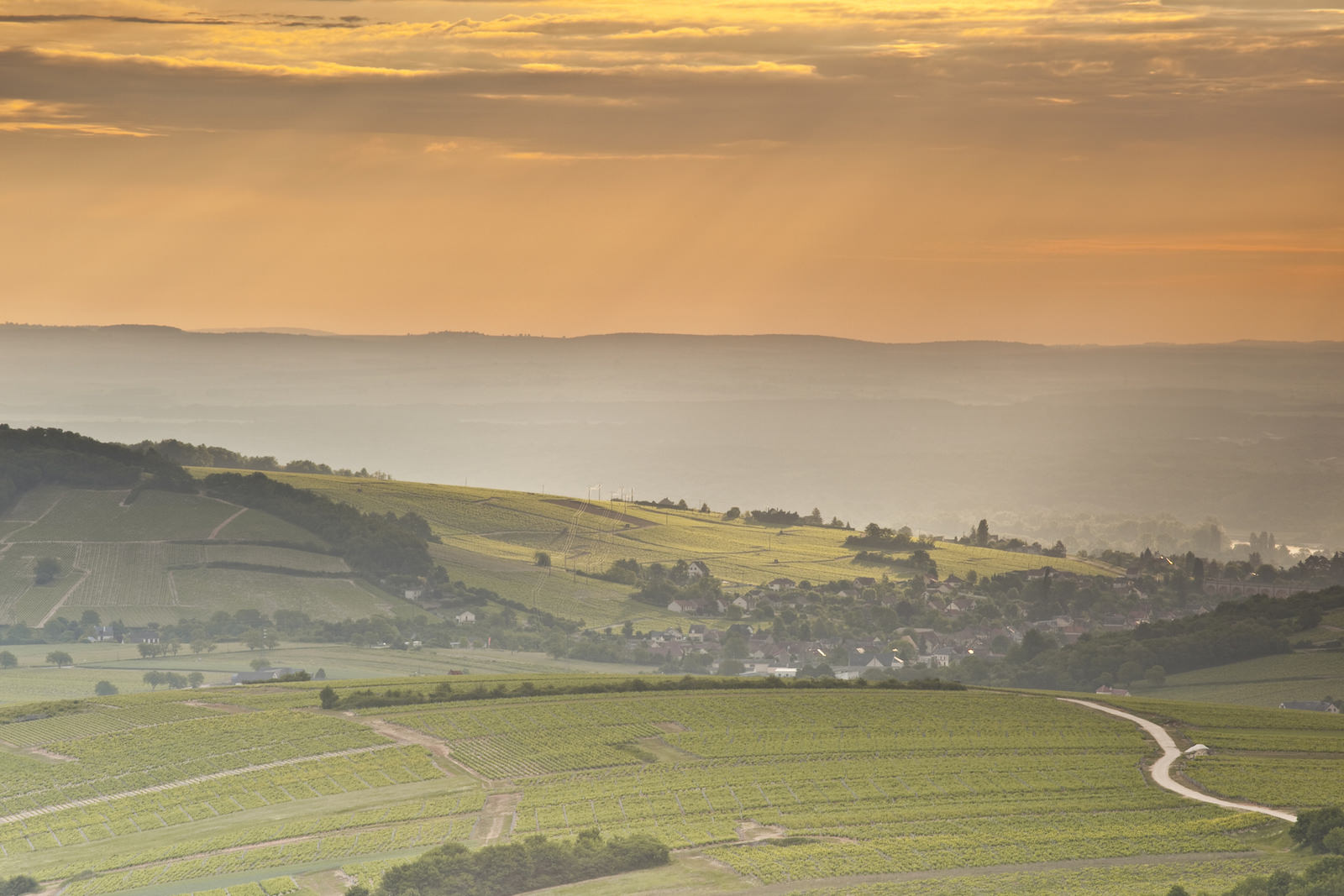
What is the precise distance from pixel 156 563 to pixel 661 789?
88.4 m

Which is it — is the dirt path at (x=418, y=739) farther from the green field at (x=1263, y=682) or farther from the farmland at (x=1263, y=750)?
the green field at (x=1263, y=682)

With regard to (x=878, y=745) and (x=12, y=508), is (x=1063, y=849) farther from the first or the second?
(x=12, y=508)

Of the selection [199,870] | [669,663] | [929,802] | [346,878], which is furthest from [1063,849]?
[669,663]

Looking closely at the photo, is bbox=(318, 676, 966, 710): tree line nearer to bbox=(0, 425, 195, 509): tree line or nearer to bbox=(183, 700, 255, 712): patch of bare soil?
bbox=(183, 700, 255, 712): patch of bare soil

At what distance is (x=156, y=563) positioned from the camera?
150 meters

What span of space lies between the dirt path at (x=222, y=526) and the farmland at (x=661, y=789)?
58.8 meters

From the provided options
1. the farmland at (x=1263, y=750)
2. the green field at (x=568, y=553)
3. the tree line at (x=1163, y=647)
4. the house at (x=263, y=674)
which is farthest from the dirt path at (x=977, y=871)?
the green field at (x=568, y=553)

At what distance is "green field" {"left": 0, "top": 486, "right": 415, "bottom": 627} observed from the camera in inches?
5517

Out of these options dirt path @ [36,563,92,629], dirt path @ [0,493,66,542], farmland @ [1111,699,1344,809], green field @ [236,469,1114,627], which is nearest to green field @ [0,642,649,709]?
dirt path @ [36,563,92,629]

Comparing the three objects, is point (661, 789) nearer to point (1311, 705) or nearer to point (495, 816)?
point (495, 816)

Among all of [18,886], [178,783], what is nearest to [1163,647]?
[178,783]

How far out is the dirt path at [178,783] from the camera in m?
73.3

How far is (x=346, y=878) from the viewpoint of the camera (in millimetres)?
60375

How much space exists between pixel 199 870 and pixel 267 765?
57.9 ft
